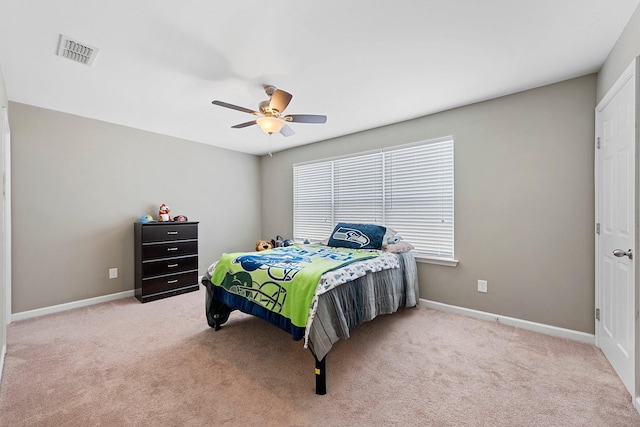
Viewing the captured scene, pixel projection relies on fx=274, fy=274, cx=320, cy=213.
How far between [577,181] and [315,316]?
105 inches

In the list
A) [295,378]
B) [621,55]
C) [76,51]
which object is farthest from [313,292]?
[621,55]

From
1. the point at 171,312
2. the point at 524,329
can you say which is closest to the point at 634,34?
the point at 524,329

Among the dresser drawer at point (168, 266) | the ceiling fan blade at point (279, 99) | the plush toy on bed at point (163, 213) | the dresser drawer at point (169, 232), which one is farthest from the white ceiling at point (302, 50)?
the dresser drawer at point (168, 266)

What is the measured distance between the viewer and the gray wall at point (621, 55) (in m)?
1.71

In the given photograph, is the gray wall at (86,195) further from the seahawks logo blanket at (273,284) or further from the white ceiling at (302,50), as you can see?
the seahawks logo blanket at (273,284)

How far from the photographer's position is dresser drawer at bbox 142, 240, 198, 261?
3.67 meters

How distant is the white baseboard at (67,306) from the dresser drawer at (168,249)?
69cm

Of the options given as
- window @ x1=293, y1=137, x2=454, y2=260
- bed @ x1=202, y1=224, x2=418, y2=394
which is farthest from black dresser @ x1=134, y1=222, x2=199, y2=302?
window @ x1=293, y1=137, x2=454, y2=260

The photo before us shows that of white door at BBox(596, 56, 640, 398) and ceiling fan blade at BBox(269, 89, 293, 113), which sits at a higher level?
ceiling fan blade at BBox(269, 89, 293, 113)

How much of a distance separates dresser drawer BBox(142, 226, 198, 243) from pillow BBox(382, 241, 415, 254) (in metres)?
2.85

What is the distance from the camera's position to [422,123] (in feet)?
11.4

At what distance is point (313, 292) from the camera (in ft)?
6.25

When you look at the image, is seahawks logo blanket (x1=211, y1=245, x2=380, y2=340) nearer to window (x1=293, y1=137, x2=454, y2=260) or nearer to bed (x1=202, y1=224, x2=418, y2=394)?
bed (x1=202, y1=224, x2=418, y2=394)

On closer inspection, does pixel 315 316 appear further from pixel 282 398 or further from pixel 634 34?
pixel 634 34
